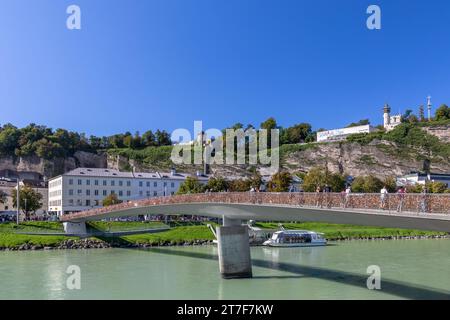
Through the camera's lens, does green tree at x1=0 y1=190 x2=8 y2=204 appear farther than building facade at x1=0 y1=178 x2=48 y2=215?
No

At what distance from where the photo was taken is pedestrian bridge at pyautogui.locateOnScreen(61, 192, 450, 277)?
1681 cm

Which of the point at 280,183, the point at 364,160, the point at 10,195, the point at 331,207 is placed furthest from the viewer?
the point at 364,160

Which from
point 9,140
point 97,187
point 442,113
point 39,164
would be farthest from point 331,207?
point 442,113

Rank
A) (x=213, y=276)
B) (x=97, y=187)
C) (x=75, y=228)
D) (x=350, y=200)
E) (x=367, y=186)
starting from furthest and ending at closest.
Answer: (x=367, y=186)
(x=97, y=187)
(x=75, y=228)
(x=213, y=276)
(x=350, y=200)

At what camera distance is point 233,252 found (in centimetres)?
2936

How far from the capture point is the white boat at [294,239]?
55000 mm

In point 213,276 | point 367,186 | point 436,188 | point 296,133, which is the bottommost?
point 213,276

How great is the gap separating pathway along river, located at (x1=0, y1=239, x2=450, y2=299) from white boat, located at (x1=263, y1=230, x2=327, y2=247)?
1112 centimetres

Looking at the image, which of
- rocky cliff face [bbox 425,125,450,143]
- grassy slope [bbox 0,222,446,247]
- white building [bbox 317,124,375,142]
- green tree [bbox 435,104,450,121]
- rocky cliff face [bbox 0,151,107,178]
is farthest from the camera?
green tree [bbox 435,104,450,121]

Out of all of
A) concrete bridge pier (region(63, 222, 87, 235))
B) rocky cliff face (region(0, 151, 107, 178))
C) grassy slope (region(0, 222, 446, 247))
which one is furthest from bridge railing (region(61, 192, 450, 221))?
rocky cliff face (region(0, 151, 107, 178))

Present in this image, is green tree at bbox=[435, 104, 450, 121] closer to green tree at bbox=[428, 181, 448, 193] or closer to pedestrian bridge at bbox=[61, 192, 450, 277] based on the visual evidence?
green tree at bbox=[428, 181, 448, 193]

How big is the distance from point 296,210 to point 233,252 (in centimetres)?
740

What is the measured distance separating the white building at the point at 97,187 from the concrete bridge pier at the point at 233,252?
6043 cm

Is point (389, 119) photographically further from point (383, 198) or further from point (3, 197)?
point (383, 198)
